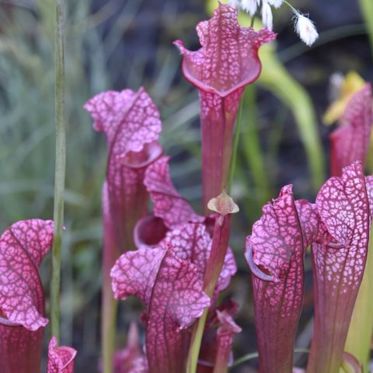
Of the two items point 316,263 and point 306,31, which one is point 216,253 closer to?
point 316,263

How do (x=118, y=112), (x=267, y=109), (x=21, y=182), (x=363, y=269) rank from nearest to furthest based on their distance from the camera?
(x=363, y=269) → (x=118, y=112) → (x=21, y=182) → (x=267, y=109)

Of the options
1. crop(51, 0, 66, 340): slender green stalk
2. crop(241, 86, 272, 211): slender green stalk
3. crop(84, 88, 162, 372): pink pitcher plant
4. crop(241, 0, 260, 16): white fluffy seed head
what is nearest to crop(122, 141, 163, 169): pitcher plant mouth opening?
crop(84, 88, 162, 372): pink pitcher plant

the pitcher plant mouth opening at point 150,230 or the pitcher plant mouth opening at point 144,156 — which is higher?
the pitcher plant mouth opening at point 144,156

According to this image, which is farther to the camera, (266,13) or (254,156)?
(254,156)

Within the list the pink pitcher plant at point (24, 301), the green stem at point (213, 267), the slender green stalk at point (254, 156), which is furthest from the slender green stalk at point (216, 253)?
the slender green stalk at point (254, 156)

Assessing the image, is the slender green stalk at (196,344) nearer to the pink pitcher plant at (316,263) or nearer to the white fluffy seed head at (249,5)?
the pink pitcher plant at (316,263)

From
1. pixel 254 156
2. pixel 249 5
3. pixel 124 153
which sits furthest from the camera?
pixel 254 156

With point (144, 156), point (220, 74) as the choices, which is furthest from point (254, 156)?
point (220, 74)

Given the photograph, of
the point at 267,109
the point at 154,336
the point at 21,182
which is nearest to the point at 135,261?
the point at 154,336

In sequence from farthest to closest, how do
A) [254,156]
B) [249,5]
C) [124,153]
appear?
[254,156] < [124,153] < [249,5]

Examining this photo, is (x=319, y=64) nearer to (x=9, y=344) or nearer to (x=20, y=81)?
(x=20, y=81)

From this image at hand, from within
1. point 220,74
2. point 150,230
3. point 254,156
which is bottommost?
point 150,230
